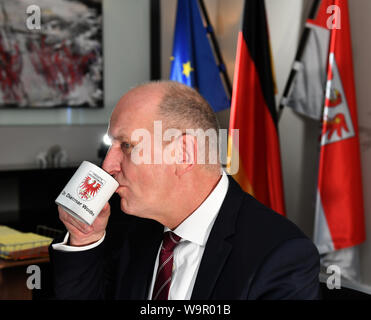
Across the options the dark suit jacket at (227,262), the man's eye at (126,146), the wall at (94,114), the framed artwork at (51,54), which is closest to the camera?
the dark suit jacket at (227,262)

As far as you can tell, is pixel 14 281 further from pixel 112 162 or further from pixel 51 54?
pixel 51 54

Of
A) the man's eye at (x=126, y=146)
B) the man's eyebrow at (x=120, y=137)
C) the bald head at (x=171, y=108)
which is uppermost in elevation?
the bald head at (x=171, y=108)

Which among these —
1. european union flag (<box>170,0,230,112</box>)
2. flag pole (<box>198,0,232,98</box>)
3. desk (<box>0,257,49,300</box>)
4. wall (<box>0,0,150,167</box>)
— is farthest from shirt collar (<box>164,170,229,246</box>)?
wall (<box>0,0,150,167</box>)

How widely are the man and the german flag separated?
144 centimetres

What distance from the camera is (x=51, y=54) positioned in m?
3.31

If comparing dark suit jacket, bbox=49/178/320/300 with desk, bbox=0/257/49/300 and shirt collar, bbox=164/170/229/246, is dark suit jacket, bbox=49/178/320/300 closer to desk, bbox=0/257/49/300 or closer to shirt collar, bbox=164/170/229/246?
shirt collar, bbox=164/170/229/246

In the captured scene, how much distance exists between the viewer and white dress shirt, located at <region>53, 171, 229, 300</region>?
3.86ft

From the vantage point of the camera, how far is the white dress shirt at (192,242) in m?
1.18

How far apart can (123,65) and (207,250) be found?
9.11 feet

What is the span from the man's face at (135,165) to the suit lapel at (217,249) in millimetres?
149

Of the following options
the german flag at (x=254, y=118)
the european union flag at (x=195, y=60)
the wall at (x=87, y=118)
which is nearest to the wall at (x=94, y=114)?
the wall at (x=87, y=118)

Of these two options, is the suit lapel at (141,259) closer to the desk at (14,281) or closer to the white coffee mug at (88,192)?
the white coffee mug at (88,192)

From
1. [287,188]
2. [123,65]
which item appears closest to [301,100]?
[287,188]

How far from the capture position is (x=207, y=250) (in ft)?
3.74
